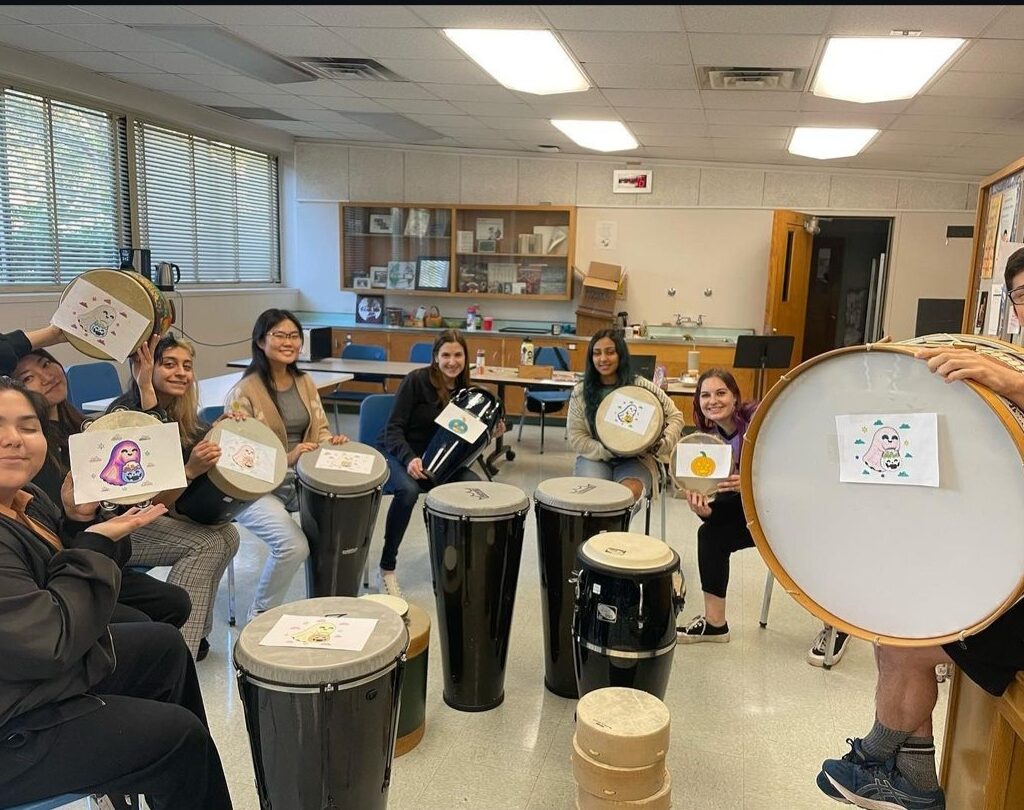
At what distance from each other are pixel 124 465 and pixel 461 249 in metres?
5.76

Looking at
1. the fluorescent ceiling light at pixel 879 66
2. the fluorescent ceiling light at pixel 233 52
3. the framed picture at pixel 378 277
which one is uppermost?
the fluorescent ceiling light at pixel 233 52

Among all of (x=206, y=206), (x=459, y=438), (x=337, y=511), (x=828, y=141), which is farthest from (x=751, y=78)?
(x=206, y=206)

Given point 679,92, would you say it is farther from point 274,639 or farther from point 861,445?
point 274,639

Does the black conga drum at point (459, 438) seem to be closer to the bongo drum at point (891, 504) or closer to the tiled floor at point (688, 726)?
the tiled floor at point (688, 726)

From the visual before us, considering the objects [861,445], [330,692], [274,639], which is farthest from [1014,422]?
[274,639]

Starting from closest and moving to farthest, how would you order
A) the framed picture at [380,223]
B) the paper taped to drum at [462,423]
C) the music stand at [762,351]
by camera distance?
the paper taped to drum at [462,423]
the music stand at [762,351]
the framed picture at [380,223]

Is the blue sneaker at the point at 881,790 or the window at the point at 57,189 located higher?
the window at the point at 57,189

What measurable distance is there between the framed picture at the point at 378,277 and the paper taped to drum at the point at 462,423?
15.0ft

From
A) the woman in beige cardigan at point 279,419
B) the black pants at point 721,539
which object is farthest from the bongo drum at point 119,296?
the black pants at point 721,539

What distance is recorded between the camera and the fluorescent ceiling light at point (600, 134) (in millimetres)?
5598

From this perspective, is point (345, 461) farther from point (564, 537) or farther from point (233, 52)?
point (233, 52)

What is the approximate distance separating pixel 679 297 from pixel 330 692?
20.6ft

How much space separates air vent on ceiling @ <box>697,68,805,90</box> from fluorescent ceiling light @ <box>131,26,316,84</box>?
2423 mm

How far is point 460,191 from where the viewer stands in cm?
741
